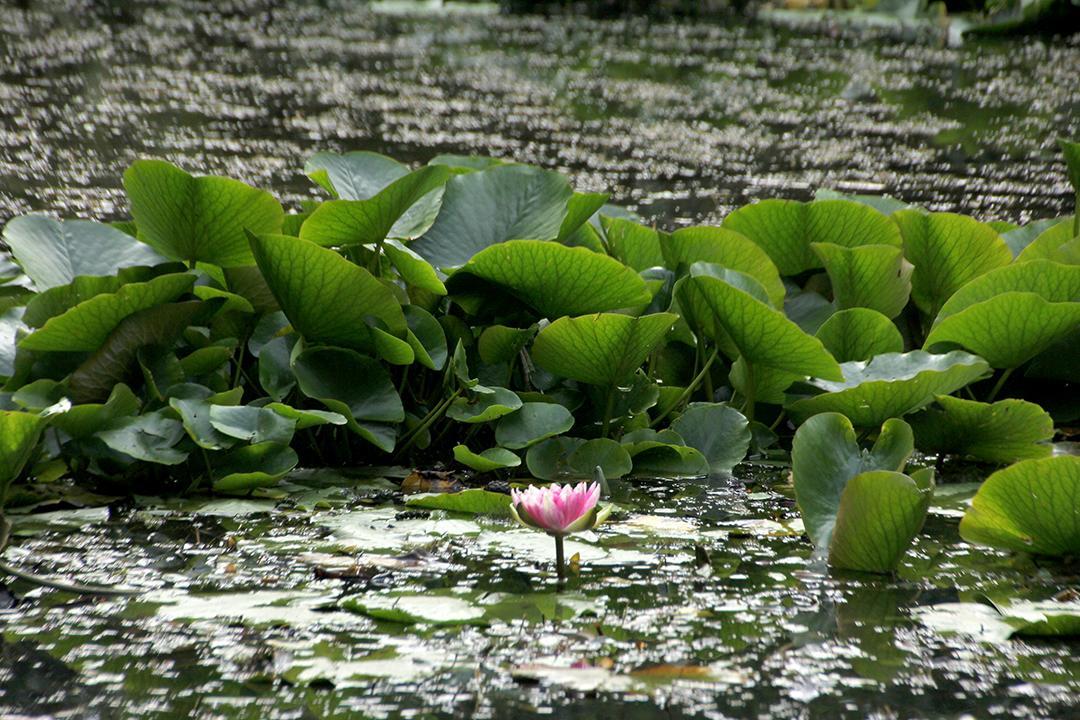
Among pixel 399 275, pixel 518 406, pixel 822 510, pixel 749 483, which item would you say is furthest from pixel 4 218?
pixel 822 510

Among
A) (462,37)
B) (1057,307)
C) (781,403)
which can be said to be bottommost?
(781,403)

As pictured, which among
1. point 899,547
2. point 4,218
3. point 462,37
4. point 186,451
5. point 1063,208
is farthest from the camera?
point 462,37

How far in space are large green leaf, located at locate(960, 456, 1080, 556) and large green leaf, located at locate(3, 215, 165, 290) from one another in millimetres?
1141

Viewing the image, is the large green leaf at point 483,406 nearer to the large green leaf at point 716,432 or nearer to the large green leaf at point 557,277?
the large green leaf at point 557,277

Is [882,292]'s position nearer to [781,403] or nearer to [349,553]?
[781,403]

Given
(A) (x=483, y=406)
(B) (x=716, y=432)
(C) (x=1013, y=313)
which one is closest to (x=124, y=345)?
(A) (x=483, y=406)

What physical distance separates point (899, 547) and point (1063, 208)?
9.42 ft

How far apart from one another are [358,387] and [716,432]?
50 centimetres

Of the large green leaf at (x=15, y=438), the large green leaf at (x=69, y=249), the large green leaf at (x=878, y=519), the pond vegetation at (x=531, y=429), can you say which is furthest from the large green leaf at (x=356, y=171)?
the large green leaf at (x=878, y=519)

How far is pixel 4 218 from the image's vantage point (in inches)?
132

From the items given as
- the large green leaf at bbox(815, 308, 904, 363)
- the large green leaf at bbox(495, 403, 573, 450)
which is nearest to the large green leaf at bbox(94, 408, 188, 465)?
the large green leaf at bbox(495, 403, 573, 450)

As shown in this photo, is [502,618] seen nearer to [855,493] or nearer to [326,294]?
[855,493]

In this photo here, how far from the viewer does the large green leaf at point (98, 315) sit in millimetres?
1571

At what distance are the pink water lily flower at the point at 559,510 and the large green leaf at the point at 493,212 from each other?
2.24 ft
